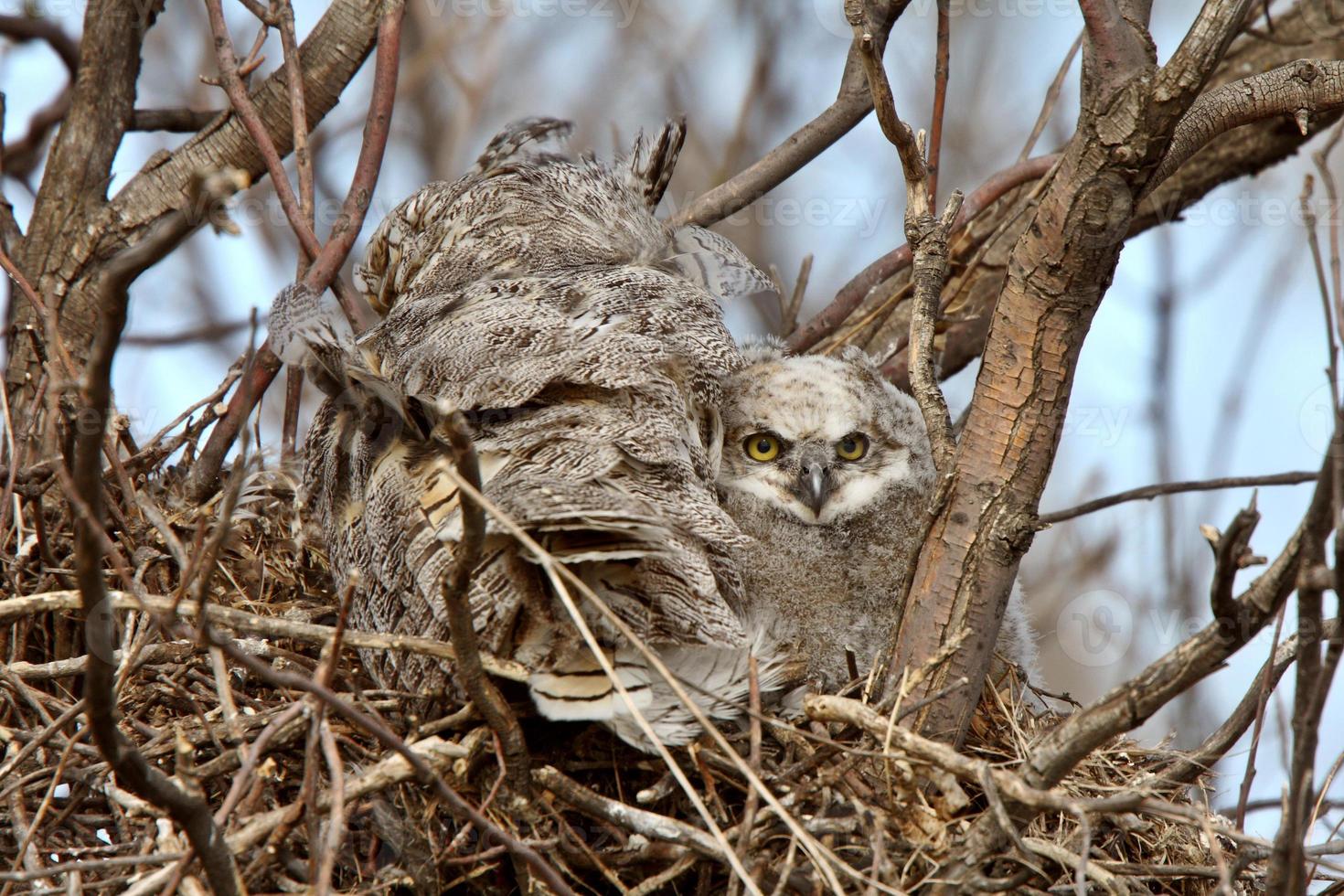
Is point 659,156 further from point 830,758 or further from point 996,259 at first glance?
point 830,758

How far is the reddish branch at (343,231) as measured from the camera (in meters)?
3.46

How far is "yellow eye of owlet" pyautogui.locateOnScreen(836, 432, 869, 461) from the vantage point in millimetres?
3250

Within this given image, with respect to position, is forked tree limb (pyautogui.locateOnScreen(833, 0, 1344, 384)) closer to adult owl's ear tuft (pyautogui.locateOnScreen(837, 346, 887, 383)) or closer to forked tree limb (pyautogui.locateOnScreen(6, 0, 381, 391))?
adult owl's ear tuft (pyautogui.locateOnScreen(837, 346, 887, 383))

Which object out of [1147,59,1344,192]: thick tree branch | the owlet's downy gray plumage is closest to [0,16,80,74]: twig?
the owlet's downy gray plumage

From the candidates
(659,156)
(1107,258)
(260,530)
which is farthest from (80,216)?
(1107,258)

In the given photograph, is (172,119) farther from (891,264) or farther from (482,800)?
(482,800)

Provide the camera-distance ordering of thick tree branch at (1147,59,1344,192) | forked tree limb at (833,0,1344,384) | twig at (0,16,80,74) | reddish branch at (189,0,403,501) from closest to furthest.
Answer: thick tree branch at (1147,59,1344,192), reddish branch at (189,0,403,501), forked tree limb at (833,0,1344,384), twig at (0,16,80,74)

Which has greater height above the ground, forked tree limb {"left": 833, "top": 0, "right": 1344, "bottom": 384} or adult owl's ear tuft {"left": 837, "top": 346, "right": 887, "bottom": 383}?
forked tree limb {"left": 833, "top": 0, "right": 1344, "bottom": 384}

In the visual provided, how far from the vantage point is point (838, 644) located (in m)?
2.80

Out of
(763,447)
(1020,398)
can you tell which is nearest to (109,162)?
(763,447)

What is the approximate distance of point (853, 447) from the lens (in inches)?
129

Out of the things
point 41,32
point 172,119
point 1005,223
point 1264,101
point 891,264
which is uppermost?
point 41,32

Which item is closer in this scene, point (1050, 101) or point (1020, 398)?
point (1020, 398)

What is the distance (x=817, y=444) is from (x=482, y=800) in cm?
126
